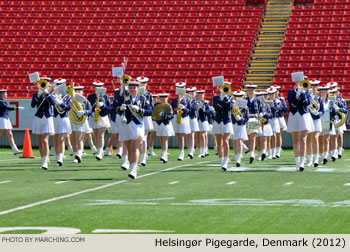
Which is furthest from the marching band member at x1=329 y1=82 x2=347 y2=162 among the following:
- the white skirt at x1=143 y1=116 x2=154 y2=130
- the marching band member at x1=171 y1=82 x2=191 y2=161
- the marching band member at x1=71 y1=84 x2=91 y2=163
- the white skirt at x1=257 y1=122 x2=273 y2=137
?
the marching band member at x1=71 y1=84 x2=91 y2=163

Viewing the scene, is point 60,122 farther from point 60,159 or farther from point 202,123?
point 202,123

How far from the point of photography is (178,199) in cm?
1212

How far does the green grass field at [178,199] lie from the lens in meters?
9.48

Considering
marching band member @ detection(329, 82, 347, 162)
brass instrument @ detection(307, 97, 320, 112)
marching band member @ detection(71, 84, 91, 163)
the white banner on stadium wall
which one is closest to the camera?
brass instrument @ detection(307, 97, 320, 112)

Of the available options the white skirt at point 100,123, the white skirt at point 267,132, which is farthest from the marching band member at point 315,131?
the white skirt at point 100,123

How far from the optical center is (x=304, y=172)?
55.9 ft

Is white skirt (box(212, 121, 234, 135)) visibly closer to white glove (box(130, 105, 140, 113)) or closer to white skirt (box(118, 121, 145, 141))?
white skirt (box(118, 121, 145, 141))

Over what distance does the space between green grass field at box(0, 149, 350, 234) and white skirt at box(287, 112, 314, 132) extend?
882 millimetres

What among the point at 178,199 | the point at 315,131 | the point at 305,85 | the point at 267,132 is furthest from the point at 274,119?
the point at 178,199

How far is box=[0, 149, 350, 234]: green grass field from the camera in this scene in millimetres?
9484

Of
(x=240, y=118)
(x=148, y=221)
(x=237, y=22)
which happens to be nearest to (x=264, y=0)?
(x=237, y=22)

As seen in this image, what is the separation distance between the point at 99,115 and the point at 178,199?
1130 centimetres

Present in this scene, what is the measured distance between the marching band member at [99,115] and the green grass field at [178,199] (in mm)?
3105

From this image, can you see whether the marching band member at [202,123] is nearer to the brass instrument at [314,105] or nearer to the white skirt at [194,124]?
the white skirt at [194,124]
